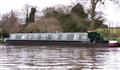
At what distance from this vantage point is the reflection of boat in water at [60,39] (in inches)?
2251

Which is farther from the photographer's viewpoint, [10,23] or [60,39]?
[10,23]

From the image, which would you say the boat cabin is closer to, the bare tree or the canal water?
the bare tree

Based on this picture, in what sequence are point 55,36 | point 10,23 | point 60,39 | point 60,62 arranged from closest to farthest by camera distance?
point 60,62 < point 60,39 < point 55,36 < point 10,23

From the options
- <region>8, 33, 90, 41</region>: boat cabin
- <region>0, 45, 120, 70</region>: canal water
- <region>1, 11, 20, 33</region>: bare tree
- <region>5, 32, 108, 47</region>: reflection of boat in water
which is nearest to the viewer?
<region>0, 45, 120, 70</region>: canal water

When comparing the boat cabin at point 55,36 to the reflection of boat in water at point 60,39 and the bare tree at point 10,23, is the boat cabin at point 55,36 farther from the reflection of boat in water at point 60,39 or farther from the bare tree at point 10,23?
the bare tree at point 10,23

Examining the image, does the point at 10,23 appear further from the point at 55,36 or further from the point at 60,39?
the point at 60,39

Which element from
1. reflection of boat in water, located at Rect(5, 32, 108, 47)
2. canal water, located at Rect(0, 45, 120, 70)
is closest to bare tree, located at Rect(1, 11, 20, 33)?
reflection of boat in water, located at Rect(5, 32, 108, 47)

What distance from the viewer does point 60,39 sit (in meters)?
60.3

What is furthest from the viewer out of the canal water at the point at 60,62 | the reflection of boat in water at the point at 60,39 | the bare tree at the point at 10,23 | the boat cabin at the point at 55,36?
the bare tree at the point at 10,23

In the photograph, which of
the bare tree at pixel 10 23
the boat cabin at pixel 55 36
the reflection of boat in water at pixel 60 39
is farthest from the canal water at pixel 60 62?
the bare tree at pixel 10 23

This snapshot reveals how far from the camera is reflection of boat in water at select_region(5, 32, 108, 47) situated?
57169mm

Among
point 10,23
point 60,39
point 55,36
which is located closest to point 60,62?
point 60,39

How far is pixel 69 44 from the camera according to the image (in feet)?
190

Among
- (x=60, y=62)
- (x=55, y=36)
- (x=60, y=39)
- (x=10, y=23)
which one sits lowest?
(x=60, y=39)
